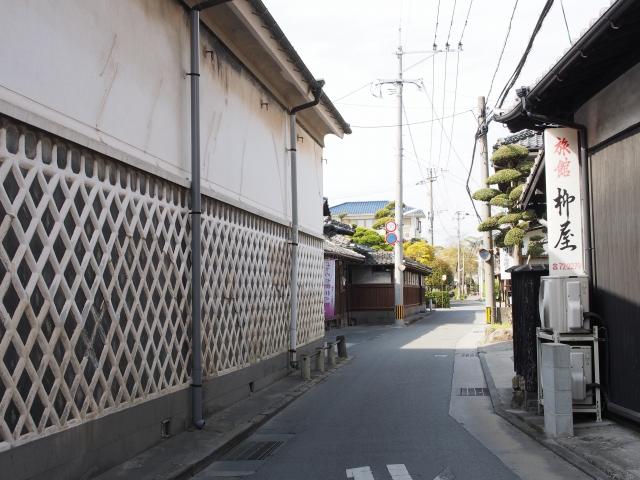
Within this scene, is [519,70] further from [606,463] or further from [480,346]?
[480,346]

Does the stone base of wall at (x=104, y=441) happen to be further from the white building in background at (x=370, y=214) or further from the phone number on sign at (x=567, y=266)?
the white building in background at (x=370, y=214)

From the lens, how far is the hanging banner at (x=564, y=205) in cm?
960

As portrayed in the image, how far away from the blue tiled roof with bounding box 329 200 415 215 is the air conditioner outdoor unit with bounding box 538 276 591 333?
296 ft

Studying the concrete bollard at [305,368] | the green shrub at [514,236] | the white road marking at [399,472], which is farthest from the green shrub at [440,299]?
the white road marking at [399,472]

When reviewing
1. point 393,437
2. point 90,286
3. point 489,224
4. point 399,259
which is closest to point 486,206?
point 489,224

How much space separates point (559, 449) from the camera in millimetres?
7559

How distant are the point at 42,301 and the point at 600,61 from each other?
22.8 ft

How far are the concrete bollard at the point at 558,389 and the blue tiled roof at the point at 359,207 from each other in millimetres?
91178

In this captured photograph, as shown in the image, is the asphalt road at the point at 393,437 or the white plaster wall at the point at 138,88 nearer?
the white plaster wall at the point at 138,88

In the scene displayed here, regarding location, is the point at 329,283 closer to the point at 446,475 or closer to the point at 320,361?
the point at 320,361

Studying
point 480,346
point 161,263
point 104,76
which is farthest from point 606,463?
point 480,346

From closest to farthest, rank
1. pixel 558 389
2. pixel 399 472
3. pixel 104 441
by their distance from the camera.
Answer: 1. pixel 104 441
2. pixel 399 472
3. pixel 558 389

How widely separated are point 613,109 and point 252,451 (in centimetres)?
645

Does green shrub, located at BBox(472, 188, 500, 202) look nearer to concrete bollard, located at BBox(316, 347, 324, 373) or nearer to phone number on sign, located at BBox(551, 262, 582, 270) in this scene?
concrete bollard, located at BBox(316, 347, 324, 373)
